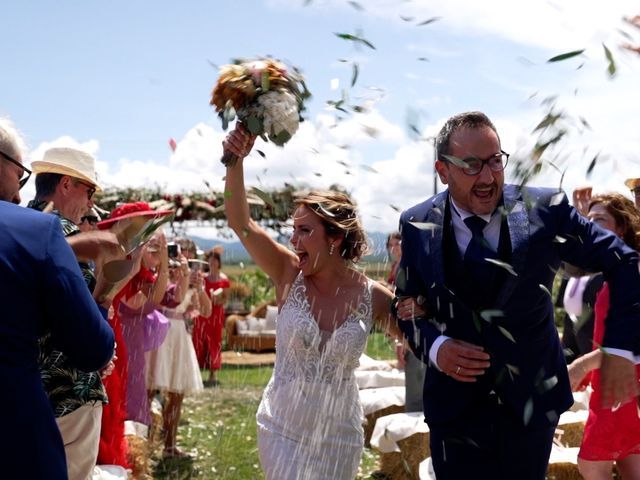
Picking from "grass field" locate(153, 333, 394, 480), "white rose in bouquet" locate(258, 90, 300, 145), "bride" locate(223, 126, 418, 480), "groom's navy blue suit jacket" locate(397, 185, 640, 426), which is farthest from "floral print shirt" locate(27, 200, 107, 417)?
"grass field" locate(153, 333, 394, 480)

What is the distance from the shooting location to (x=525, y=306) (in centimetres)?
364

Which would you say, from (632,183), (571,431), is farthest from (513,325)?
(571,431)

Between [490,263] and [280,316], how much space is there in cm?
136

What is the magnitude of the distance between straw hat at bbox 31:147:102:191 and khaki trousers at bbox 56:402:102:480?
3.82ft

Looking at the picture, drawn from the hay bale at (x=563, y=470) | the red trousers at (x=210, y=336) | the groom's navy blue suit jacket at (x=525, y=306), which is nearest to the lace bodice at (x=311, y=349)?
the groom's navy blue suit jacket at (x=525, y=306)

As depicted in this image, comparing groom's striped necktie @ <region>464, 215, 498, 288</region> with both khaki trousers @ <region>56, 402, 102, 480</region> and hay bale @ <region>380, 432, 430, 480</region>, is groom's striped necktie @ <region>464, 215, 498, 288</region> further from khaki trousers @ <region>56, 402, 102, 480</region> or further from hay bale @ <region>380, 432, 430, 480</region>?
hay bale @ <region>380, 432, 430, 480</region>

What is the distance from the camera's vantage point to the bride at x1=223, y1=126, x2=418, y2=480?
4.37m

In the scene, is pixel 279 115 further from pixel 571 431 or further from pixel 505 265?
pixel 571 431

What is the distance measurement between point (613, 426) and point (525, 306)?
5.52ft

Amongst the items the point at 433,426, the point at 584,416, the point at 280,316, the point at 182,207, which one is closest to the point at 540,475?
the point at 433,426

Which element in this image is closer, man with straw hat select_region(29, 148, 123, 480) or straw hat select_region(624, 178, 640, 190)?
man with straw hat select_region(29, 148, 123, 480)

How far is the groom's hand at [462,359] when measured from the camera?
11.6 ft

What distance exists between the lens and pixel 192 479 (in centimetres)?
784

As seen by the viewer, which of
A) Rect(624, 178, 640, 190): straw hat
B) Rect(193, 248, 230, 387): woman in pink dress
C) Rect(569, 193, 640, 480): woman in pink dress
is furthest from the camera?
Rect(193, 248, 230, 387): woman in pink dress
